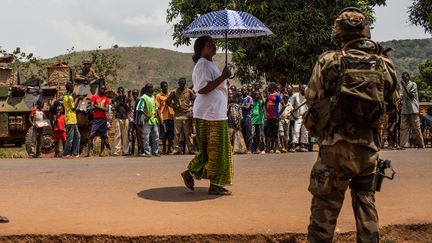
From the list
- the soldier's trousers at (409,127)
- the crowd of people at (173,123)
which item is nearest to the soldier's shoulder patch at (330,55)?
the crowd of people at (173,123)

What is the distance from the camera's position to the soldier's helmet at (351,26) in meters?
3.81

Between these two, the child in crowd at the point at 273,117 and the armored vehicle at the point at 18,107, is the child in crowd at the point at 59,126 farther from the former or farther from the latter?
the child in crowd at the point at 273,117

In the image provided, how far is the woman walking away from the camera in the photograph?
592cm

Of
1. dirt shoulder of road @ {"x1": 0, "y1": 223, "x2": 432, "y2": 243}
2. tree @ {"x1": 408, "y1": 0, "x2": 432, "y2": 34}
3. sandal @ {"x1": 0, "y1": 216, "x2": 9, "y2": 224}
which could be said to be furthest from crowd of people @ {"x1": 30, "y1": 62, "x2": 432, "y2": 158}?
tree @ {"x1": 408, "y1": 0, "x2": 432, "y2": 34}

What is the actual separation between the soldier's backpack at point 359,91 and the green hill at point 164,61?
68421 mm

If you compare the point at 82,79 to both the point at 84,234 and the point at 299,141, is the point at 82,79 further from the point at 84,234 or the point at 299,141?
the point at 84,234

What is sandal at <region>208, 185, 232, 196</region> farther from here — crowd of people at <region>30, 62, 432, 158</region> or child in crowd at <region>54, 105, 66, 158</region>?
child in crowd at <region>54, 105, 66, 158</region>

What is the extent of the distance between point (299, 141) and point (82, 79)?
6.22 meters

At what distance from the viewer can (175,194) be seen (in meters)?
6.32

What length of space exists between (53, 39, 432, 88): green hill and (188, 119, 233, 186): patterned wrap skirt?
216 feet

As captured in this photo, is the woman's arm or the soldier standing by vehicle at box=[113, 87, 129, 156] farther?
the soldier standing by vehicle at box=[113, 87, 129, 156]

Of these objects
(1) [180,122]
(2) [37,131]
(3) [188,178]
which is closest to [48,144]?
(2) [37,131]

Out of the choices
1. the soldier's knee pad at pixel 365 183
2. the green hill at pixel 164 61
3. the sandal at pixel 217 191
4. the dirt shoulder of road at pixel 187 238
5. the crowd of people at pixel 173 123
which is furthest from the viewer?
the green hill at pixel 164 61

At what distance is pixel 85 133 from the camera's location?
14.3 meters
